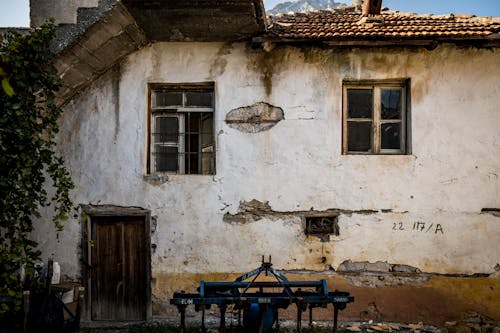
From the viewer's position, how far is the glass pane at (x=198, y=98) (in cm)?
795

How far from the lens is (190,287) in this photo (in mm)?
7574

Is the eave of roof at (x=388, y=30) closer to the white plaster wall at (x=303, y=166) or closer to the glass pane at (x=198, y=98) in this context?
the white plaster wall at (x=303, y=166)

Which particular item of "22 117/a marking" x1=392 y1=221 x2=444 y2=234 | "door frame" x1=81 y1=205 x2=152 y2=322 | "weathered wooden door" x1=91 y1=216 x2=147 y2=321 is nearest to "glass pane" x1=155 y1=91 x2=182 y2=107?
"door frame" x1=81 y1=205 x2=152 y2=322

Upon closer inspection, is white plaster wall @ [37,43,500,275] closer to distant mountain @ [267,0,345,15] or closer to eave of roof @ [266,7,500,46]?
eave of roof @ [266,7,500,46]

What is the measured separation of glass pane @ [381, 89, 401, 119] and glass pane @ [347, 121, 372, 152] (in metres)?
0.35

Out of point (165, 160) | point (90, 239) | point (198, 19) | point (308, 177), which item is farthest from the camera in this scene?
point (165, 160)

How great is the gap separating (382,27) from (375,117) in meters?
1.48

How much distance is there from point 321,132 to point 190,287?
336cm

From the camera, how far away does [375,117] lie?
781cm

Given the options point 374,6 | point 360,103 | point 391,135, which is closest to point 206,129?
point 360,103

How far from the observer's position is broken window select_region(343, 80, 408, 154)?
307 inches

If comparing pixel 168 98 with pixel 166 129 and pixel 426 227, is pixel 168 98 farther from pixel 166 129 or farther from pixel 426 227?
pixel 426 227

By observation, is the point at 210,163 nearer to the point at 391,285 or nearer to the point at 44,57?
the point at 44,57

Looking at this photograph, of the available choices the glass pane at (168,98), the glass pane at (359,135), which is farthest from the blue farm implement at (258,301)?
the glass pane at (168,98)
